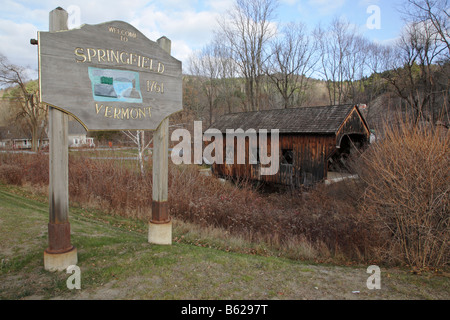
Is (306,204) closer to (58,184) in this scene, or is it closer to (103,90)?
(103,90)

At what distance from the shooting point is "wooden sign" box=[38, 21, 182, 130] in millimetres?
3857

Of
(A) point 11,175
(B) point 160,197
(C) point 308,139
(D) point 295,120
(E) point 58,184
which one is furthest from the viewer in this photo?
(D) point 295,120

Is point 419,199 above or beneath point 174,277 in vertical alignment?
above

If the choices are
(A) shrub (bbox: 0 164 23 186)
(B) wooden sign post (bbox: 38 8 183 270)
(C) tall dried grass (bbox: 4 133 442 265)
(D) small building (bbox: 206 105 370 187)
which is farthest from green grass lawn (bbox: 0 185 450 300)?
(A) shrub (bbox: 0 164 23 186)

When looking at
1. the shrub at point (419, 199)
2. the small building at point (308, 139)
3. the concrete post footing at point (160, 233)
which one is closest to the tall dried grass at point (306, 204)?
the shrub at point (419, 199)

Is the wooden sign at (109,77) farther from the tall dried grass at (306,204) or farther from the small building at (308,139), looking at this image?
the small building at (308,139)

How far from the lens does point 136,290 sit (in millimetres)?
3615

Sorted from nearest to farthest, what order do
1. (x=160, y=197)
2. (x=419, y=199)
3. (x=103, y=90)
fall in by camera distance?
(x=103, y=90) → (x=160, y=197) → (x=419, y=199)

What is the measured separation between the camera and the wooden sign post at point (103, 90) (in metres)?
3.89

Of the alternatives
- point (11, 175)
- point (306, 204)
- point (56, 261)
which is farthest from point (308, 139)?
point (11, 175)

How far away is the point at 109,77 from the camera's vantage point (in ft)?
14.5

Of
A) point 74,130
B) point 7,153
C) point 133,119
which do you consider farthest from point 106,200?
point 74,130

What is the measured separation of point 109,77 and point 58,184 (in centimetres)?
169
